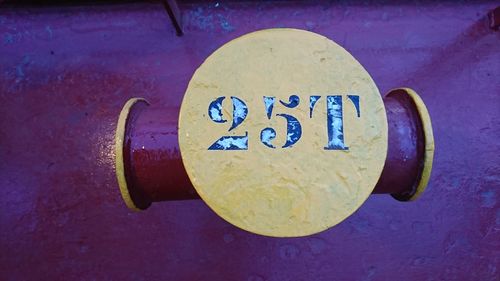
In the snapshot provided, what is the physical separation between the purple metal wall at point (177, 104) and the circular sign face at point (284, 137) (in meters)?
0.73

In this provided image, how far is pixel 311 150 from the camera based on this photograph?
1.32 m

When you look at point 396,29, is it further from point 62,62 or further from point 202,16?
point 62,62

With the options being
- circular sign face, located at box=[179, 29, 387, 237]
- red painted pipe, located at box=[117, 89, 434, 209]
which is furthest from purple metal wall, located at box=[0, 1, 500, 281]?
circular sign face, located at box=[179, 29, 387, 237]

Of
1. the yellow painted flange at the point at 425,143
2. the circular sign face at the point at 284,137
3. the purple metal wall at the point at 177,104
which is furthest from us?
the purple metal wall at the point at 177,104

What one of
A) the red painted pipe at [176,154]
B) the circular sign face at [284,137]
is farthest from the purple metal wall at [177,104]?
the circular sign face at [284,137]

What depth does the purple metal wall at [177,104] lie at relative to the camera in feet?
6.46

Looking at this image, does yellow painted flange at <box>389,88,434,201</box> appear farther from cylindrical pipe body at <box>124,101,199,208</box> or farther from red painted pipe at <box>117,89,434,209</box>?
cylindrical pipe body at <box>124,101,199,208</box>

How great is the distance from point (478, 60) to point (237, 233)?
4.73 ft

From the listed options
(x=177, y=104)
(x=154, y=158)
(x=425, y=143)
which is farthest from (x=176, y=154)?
(x=425, y=143)

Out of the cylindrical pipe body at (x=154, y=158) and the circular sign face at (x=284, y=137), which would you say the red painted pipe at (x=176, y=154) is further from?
the circular sign face at (x=284, y=137)

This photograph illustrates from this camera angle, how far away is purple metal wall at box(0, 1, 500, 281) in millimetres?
1970

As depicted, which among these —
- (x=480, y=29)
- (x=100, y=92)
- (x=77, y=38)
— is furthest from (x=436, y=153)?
(x=77, y=38)

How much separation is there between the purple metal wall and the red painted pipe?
0.51 meters

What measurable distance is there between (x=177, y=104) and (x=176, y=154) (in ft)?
2.24
